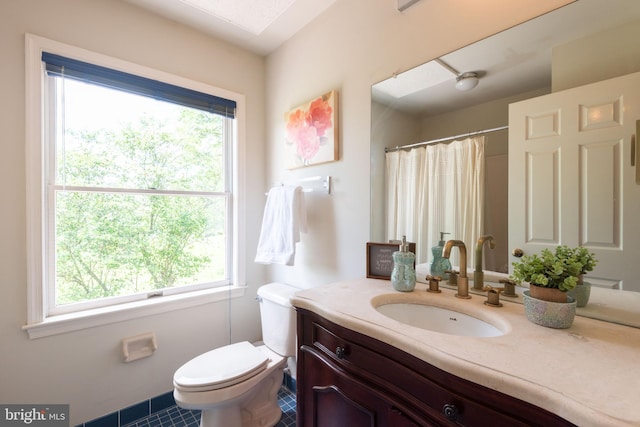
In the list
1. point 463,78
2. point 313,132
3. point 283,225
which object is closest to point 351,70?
point 313,132

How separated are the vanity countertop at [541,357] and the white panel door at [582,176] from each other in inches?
8.8

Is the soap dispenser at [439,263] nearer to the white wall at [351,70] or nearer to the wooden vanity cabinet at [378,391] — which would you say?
the white wall at [351,70]

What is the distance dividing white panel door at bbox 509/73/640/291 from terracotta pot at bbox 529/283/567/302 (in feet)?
0.66

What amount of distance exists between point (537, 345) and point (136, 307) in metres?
1.86

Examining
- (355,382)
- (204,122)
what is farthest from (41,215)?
(355,382)

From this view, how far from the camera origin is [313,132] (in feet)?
5.59

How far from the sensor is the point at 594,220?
0.84 m

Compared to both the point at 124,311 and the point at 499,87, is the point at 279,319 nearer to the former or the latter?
the point at 124,311

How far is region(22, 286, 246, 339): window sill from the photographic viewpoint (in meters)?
1.37

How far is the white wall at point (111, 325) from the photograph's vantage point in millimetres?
1294

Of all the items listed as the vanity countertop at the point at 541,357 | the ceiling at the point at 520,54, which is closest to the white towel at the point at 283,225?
the vanity countertop at the point at 541,357

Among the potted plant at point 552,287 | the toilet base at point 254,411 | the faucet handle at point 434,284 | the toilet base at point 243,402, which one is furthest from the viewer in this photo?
the toilet base at point 254,411

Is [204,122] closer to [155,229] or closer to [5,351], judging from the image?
[155,229]

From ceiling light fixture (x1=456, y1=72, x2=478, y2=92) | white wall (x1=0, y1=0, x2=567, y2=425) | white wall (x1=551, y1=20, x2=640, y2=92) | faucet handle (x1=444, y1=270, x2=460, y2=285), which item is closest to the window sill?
white wall (x1=0, y1=0, x2=567, y2=425)
